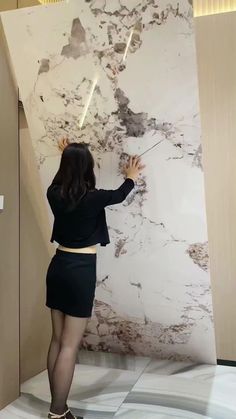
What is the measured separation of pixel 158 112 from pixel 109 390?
1.63m

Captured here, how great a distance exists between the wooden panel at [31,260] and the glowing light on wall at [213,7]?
1440mm

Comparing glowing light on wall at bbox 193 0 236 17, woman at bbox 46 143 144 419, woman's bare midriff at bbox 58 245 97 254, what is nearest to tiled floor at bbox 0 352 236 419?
woman at bbox 46 143 144 419

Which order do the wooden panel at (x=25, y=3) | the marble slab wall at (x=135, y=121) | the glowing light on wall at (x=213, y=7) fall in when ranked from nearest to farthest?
the marble slab wall at (x=135, y=121) < the wooden panel at (x=25, y=3) < the glowing light on wall at (x=213, y=7)

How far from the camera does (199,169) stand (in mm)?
1961

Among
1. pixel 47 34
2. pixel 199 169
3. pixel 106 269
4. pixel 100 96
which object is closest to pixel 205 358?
pixel 106 269

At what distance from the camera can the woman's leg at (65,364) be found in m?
1.97

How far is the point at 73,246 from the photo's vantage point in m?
1.98

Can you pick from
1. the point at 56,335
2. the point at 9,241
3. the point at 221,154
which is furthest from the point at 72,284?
the point at 221,154

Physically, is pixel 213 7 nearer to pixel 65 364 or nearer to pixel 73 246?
pixel 73 246

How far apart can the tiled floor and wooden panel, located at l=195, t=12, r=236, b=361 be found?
0.42 m

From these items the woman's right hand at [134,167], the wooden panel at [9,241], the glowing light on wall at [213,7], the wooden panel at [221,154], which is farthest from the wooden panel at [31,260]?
the glowing light on wall at [213,7]

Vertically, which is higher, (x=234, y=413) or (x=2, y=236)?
(x=2, y=236)

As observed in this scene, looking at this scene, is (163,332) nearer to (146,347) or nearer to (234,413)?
(146,347)

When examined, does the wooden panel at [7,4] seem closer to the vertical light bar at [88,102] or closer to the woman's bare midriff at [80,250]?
the vertical light bar at [88,102]
